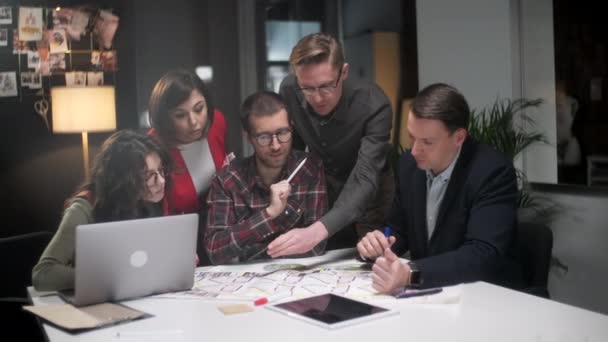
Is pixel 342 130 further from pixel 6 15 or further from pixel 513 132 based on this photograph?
pixel 6 15

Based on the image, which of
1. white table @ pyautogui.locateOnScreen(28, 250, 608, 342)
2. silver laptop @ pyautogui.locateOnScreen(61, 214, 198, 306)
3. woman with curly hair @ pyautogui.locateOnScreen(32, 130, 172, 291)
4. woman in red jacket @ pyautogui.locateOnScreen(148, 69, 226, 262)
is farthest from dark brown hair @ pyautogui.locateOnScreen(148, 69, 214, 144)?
white table @ pyautogui.locateOnScreen(28, 250, 608, 342)

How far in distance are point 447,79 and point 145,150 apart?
2214 millimetres

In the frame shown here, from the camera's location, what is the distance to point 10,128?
319 centimetres

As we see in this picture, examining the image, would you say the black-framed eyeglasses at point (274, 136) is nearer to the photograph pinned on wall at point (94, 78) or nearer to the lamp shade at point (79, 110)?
the lamp shade at point (79, 110)

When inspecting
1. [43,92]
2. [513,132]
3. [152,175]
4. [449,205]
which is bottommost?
[449,205]

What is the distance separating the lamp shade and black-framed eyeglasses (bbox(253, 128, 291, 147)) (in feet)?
2.46

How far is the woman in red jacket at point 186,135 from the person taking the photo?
2988 millimetres

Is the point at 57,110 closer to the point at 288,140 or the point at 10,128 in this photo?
the point at 10,128

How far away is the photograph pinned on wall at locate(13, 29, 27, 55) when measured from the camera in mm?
3145

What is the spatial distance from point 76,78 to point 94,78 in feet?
0.27

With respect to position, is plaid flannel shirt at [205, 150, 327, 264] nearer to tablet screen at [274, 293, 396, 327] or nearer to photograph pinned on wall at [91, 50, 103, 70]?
tablet screen at [274, 293, 396, 327]

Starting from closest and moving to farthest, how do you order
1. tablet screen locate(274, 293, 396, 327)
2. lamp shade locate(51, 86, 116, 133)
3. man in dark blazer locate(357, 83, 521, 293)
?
tablet screen locate(274, 293, 396, 327) → man in dark blazer locate(357, 83, 521, 293) → lamp shade locate(51, 86, 116, 133)

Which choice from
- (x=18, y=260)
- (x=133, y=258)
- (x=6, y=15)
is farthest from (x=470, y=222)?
(x=6, y=15)

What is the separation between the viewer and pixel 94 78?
3.20 metres
